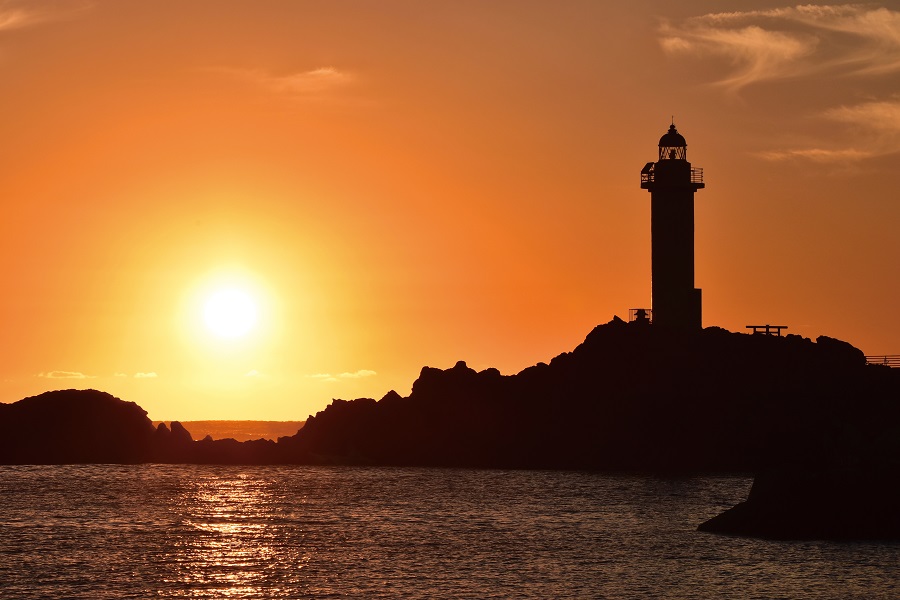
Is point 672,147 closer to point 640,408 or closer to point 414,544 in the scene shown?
point 640,408

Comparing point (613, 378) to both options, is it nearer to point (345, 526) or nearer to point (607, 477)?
point (607, 477)

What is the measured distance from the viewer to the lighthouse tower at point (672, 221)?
106750mm

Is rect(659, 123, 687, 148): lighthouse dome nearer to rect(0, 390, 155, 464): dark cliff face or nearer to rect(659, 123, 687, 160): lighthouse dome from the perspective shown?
rect(659, 123, 687, 160): lighthouse dome

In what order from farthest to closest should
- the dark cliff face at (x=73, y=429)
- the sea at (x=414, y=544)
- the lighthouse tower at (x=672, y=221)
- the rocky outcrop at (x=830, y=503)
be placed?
the dark cliff face at (x=73, y=429), the lighthouse tower at (x=672, y=221), the rocky outcrop at (x=830, y=503), the sea at (x=414, y=544)

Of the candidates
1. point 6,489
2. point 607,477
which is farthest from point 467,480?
point 6,489

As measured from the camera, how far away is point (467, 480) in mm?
107812

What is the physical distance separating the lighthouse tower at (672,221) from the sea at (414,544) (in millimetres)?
15896

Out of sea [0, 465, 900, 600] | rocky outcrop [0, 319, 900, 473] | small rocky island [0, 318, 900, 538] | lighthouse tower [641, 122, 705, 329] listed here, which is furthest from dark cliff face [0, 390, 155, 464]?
lighthouse tower [641, 122, 705, 329]

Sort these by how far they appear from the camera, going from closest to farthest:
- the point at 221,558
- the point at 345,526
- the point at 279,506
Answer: the point at 221,558 → the point at 345,526 → the point at 279,506

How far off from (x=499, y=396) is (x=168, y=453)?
38.3 meters

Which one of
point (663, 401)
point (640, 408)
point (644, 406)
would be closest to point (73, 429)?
point (640, 408)

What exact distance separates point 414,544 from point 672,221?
46266 mm

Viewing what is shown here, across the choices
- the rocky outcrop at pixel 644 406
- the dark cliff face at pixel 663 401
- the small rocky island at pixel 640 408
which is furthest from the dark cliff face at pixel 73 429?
the dark cliff face at pixel 663 401

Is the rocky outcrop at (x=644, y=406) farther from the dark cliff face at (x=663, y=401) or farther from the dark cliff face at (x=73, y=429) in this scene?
the dark cliff face at (x=73, y=429)
